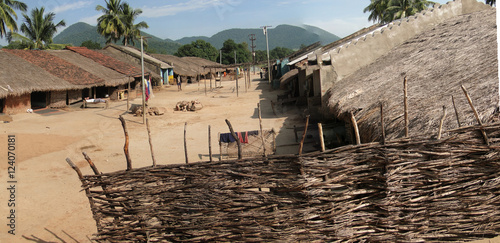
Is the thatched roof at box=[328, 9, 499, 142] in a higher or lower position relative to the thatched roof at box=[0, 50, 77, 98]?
lower

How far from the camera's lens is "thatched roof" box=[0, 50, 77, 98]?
1675 centimetres

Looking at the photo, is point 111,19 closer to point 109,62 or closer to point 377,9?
point 109,62

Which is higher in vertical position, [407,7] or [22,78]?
[407,7]

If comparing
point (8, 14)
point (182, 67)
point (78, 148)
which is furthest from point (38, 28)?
point (78, 148)

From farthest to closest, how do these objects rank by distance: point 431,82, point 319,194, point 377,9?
point 377,9, point 431,82, point 319,194

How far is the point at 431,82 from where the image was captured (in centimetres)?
759

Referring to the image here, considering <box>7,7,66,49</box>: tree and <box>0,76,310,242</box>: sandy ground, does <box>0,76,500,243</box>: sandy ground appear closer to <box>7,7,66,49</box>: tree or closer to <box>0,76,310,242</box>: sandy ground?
<box>0,76,310,242</box>: sandy ground

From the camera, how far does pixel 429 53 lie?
10.1 meters

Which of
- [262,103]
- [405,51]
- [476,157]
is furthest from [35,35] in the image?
[476,157]

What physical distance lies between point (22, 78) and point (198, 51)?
176 feet

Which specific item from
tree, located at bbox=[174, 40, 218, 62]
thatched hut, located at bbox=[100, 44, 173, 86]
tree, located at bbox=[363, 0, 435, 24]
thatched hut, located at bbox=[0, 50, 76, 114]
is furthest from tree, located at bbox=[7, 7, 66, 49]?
tree, located at bbox=[174, 40, 218, 62]

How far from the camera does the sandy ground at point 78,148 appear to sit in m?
6.92

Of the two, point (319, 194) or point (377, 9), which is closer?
point (319, 194)

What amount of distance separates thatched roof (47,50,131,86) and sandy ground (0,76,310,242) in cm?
297
